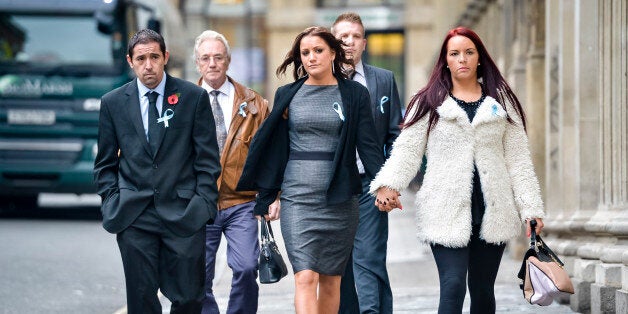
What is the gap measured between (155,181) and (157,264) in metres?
0.43

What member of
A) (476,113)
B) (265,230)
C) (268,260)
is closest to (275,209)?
(265,230)

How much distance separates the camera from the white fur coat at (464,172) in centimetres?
693

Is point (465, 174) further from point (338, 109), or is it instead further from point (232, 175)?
point (232, 175)

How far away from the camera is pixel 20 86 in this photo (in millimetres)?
20031

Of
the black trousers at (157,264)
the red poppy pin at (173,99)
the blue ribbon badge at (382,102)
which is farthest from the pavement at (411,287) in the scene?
the red poppy pin at (173,99)

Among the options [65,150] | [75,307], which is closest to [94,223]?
[65,150]

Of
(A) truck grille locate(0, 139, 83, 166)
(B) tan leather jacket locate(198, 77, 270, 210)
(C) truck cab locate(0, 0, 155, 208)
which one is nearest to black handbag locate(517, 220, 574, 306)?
(B) tan leather jacket locate(198, 77, 270, 210)

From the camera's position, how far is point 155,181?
6902mm

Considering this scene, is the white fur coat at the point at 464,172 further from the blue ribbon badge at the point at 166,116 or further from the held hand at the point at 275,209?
the blue ribbon badge at the point at 166,116

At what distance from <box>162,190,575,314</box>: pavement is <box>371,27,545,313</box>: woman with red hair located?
2.89 metres

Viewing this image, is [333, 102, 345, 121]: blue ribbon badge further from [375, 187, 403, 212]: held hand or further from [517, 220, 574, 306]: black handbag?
[517, 220, 574, 306]: black handbag

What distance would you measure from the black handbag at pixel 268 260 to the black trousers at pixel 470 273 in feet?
3.11

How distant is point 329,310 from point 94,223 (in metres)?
13.6

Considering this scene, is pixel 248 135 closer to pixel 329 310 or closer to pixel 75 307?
pixel 329 310
